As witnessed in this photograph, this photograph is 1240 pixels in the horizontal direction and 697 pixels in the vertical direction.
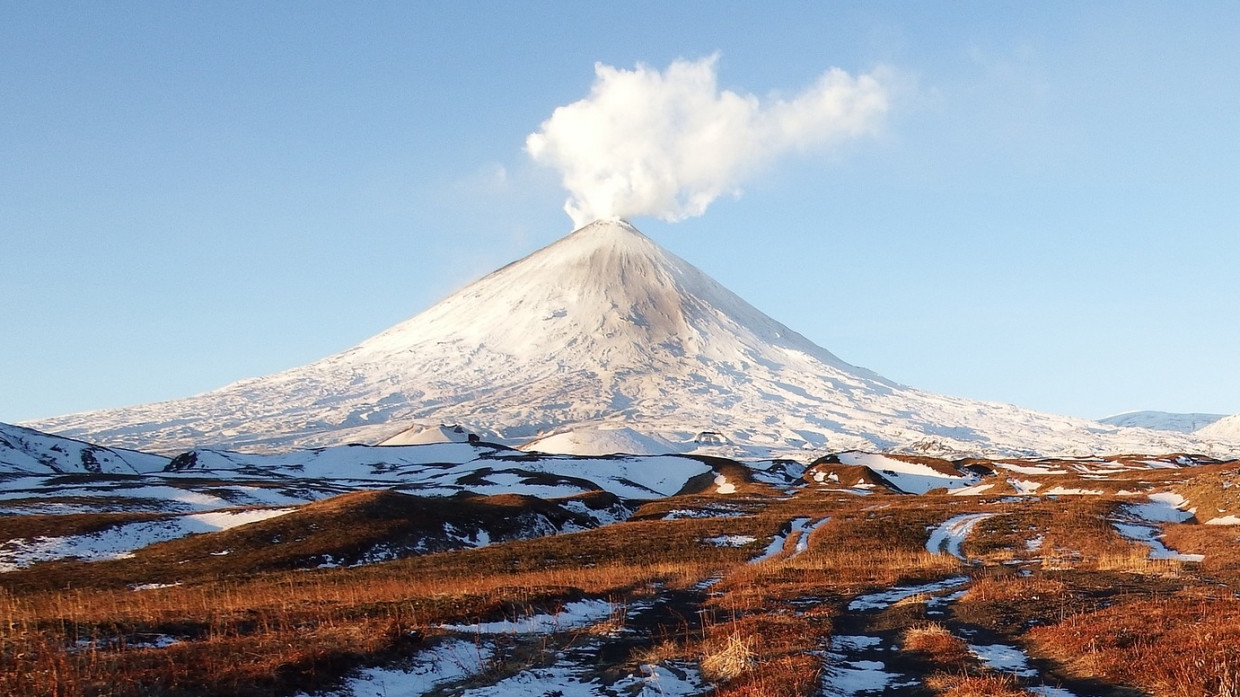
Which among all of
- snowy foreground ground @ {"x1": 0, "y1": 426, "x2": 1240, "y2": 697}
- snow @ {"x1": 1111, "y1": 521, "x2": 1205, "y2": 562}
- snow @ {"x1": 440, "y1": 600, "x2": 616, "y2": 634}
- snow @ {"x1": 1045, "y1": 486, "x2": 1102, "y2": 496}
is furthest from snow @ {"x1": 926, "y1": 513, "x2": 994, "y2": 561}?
snow @ {"x1": 1045, "y1": 486, "x2": 1102, "y2": 496}

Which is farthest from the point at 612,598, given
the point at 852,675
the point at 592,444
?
the point at 592,444

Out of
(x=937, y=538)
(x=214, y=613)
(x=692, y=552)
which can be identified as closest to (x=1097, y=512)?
(x=937, y=538)

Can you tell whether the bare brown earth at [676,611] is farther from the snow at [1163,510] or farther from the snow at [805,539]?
the snow at [1163,510]

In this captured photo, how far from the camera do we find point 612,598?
22.8 meters

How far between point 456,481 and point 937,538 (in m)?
66.9

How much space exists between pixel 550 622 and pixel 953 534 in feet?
112

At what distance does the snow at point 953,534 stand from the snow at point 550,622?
70.4 ft

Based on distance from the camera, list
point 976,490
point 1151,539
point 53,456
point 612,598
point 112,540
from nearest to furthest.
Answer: point 612,598, point 1151,539, point 112,540, point 976,490, point 53,456

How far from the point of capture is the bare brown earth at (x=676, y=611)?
39.1 ft

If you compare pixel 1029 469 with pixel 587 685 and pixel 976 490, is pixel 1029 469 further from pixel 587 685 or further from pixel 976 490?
pixel 587 685

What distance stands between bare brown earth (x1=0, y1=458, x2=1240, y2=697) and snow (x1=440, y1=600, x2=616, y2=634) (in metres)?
0.40

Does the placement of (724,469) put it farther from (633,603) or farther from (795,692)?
(795,692)

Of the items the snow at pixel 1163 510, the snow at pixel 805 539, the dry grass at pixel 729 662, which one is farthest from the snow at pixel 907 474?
the dry grass at pixel 729 662

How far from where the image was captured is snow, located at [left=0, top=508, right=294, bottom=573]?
39.3 metres
